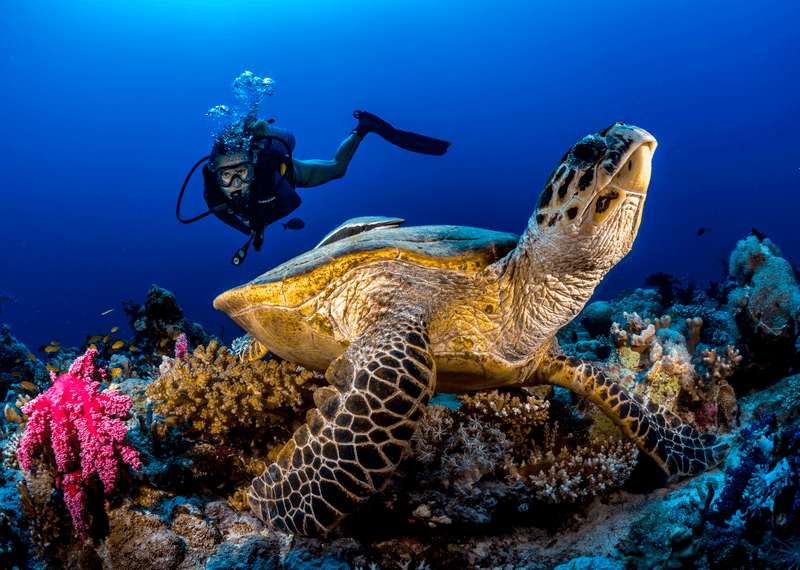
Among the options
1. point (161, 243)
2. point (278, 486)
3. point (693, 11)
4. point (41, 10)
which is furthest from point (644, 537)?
point (161, 243)

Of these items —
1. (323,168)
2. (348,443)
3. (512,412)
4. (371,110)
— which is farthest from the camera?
(371,110)

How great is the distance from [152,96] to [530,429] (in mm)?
97328

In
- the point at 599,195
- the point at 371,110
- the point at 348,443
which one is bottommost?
the point at 348,443

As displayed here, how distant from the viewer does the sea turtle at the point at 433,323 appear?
1587 millimetres

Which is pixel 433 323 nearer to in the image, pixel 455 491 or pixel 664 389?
pixel 455 491

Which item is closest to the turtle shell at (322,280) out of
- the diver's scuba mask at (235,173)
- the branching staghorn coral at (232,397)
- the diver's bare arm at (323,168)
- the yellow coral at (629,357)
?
the branching staghorn coral at (232,397)

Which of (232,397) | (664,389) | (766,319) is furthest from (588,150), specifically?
(766,319)

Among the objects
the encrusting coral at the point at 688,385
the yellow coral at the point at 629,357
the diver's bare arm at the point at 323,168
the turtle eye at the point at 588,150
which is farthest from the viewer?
the diver's bare arm at the point at 323,168

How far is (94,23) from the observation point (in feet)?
207

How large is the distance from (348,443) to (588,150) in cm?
176

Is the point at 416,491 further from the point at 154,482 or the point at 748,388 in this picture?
the point at 748,388

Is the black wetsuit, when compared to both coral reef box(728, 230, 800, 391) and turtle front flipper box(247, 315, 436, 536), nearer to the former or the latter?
turtle front flipper box(247, 315, 436, 536)

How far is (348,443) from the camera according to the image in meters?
1.56

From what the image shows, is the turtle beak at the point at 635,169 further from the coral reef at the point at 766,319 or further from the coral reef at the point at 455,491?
the coral reef at the point at 766,319
